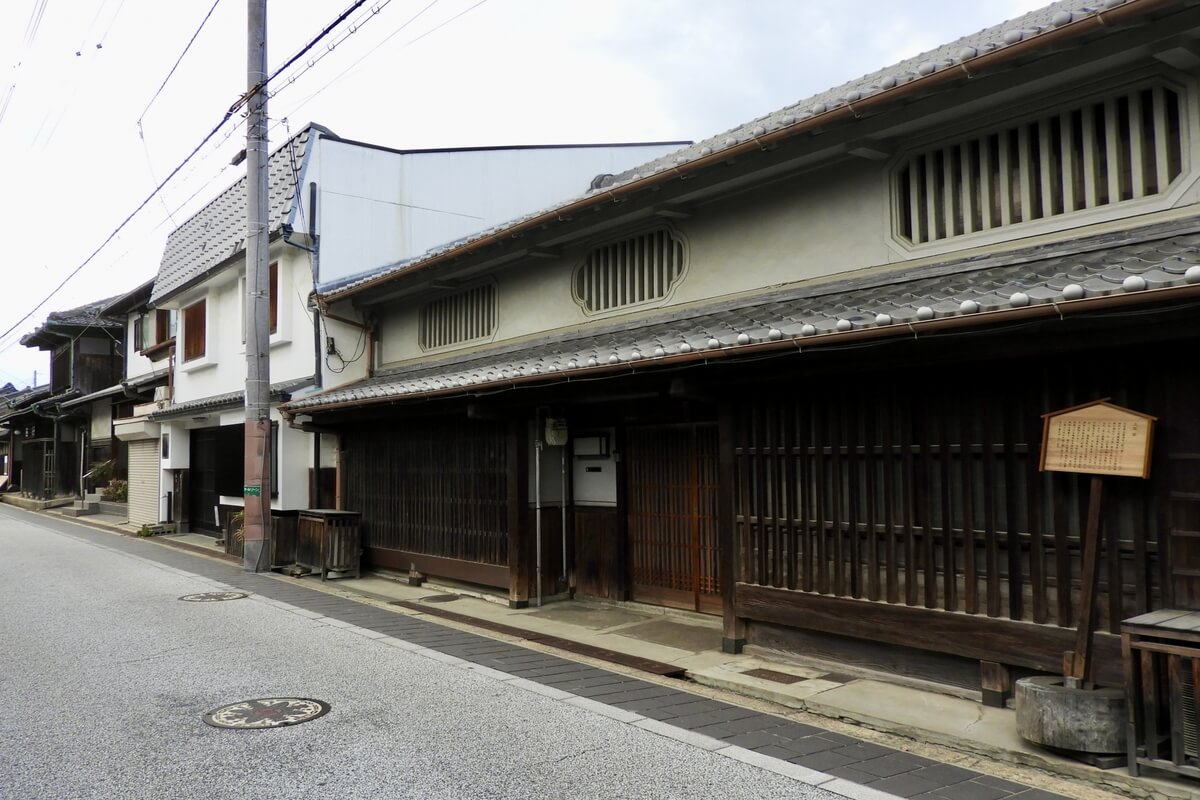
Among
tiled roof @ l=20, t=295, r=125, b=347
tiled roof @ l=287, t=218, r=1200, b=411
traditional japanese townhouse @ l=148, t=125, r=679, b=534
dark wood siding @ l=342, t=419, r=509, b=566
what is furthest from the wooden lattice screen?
tiled roof @ l=20, t=295, r=125, b=347

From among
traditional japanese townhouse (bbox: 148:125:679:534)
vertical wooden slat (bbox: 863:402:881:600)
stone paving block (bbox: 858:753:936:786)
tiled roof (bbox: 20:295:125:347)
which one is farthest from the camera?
tiled roof (bbox: 20:295:125:347)

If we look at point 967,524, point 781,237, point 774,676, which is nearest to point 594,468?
point 781,237

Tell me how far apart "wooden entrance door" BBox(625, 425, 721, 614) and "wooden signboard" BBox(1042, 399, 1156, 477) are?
4.59 meters

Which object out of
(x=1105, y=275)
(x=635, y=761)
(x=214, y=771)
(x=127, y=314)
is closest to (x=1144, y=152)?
(x=1105, y=275)

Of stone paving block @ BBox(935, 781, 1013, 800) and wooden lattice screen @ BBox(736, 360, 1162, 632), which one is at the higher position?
wooden lattice screen @ BBox(736, 360, 1162, 632)

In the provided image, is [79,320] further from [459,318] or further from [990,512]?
[990,512]

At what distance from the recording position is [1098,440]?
18.6 ft

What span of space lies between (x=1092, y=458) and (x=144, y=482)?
25401mm

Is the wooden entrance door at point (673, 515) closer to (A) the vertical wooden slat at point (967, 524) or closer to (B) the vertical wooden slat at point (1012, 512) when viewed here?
(A) the vertical wooden slat at point (967, 524)

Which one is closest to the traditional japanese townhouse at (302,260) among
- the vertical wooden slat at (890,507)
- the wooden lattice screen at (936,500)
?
the wooden lattice screen at (936,500)

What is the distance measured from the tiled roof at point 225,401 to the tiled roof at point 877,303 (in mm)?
5963

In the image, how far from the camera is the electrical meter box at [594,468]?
11.6 m

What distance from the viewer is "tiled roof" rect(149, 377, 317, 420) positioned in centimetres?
1656

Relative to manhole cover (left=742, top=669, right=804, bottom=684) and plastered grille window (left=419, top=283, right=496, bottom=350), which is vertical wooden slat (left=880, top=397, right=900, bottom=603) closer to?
manhole cover (left=742, top=669, right=804, bottom=684)
